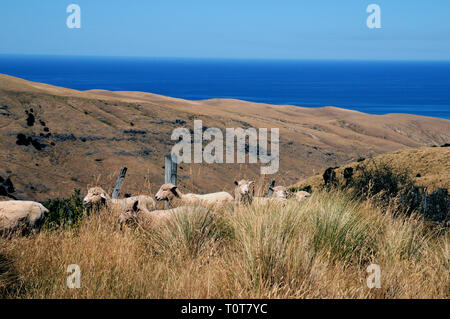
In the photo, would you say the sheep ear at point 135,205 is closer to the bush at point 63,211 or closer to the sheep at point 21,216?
the bush at point 63,211

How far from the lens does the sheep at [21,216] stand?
939cm

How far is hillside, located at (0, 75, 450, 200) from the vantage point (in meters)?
45.0

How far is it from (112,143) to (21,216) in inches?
1963

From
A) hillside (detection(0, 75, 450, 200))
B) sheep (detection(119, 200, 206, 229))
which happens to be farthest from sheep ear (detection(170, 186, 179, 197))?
hillside (detection(0, 75, 450, 200))

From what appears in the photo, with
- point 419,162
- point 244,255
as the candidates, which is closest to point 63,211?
point 244,255

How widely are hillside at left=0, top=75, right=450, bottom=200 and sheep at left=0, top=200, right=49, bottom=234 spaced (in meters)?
19.5

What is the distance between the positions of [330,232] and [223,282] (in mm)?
2147

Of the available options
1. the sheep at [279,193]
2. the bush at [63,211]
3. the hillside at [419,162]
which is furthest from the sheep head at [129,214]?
the hillside at [419,162]

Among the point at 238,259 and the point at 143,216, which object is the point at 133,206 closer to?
the point at 143,216

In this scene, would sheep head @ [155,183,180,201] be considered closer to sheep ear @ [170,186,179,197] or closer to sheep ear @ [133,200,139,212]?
sheep ear @ [170,186,179,197]

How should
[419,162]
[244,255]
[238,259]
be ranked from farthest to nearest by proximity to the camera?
[419,162], [238,259], [244,255]

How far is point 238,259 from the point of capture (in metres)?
5.73

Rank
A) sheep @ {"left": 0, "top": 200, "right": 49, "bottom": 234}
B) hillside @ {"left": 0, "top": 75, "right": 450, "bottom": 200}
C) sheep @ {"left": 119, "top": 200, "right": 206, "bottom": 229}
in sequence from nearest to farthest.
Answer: sheep @ {"left": 119, "top": 200, "right": 206, "bottom": 229} < sheep @ {"left": 0, "top": 200, "right": 49, "bottom": 234} < hillside @ {"left": 0, "top": 75, "right": 450, "bottom": 200}
